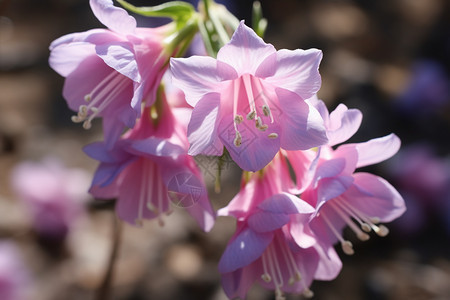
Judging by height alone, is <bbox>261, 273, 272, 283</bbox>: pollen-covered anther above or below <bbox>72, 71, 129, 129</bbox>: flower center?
below

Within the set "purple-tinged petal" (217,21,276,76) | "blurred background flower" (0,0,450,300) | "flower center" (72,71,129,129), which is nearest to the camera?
"purple-tinged petal" (217,21,276,76)

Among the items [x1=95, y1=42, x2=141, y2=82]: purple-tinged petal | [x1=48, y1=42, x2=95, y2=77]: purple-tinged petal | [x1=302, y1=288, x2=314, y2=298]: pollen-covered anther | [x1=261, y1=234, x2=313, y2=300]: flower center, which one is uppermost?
[x1=95, y1=42, x2=141, y2=82]: purple-tinged petal

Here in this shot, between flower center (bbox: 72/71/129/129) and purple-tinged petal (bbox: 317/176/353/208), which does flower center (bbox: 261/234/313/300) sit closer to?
purple-tinged petal (bbox: 317/176/353/208)

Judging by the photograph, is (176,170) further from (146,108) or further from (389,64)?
(389,64)

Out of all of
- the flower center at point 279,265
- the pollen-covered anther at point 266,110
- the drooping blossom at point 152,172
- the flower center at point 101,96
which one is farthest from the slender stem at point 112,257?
the pollen-covered anther at point 266,110

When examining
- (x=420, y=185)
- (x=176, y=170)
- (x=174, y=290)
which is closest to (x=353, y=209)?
(x=176, y=170)

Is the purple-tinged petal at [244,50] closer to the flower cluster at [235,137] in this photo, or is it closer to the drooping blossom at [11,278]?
the flower cluster at [235,137]

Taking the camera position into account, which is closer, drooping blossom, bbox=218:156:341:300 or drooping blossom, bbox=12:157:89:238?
drooping blossom, bbox=218:156:341:300

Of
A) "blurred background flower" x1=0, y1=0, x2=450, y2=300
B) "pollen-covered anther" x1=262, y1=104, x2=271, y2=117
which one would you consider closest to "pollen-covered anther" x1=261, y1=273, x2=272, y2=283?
"pollen-covered anther" x1=262, y1=104, x2=271, y2=117
